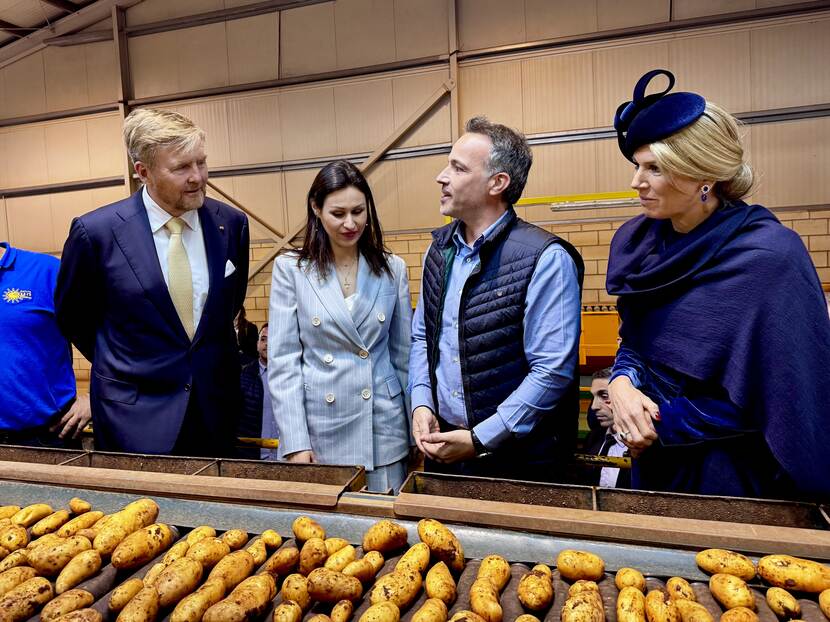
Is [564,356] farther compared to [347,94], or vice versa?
[347,94]

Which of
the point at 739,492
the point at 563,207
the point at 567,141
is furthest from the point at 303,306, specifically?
the point at 567,141

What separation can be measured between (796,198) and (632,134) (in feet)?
16.8

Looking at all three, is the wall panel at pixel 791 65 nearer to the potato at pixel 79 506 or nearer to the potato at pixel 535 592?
the potato at pixel 535 592

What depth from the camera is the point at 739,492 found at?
140cm

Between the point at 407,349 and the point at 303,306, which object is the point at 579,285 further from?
the point at 303,306

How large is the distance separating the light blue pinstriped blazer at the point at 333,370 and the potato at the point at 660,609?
1.16 meters

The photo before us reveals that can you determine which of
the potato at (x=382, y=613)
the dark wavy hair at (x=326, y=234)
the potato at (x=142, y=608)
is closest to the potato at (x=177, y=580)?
the potato at (x=142, y=608)

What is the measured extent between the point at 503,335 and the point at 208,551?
3.19ft

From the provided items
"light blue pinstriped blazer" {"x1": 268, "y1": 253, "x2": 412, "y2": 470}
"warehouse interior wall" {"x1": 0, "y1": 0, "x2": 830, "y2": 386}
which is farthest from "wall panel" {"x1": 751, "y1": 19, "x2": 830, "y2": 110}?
"light blue pinstriped blazer" {"x1": 268, "y1": 253, "x2": 412, "y2": 470}

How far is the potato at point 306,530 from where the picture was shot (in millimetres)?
1212

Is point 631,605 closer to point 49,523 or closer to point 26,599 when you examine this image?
point 26,599

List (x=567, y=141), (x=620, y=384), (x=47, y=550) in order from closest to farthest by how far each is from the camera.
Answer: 1. (x=47, y=550)
2. (x=620, y=384)
3. (x=567, y=141)

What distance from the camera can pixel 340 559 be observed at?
3.72ft

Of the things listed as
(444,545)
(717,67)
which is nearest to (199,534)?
(444,545)
